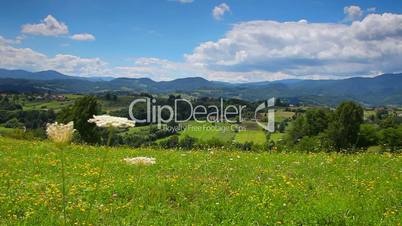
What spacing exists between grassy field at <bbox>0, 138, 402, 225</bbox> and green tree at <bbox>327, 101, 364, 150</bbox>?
35349 millimetres

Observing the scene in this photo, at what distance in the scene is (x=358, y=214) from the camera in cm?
893

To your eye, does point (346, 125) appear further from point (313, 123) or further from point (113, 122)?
point (113, 122)

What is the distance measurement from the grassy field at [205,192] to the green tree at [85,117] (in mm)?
38122

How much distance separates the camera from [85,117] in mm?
54219

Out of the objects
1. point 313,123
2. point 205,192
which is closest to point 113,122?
point 205,192

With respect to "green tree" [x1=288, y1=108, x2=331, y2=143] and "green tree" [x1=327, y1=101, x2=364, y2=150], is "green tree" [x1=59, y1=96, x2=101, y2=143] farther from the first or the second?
"green tree" [x1=327, y1=101, x2=364, y2=150]

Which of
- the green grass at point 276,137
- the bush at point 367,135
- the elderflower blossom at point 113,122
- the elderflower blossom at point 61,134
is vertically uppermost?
the elderflower blossom at point 113,122

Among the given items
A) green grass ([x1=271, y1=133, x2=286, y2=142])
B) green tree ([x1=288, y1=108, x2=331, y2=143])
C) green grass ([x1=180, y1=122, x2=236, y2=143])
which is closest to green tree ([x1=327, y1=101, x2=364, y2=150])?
green tree ([x1=288, y1=108, x2=331, y2=143])

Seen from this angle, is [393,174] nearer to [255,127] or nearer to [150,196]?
[150,196]

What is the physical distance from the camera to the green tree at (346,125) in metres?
50.8

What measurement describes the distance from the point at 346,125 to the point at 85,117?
104ft

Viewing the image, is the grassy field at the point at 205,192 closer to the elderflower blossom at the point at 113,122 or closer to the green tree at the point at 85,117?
the elderflower blossom at the point at 113,122

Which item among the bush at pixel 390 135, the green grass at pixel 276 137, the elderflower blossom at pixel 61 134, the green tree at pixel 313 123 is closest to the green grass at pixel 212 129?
the green grass at pixel 276 137

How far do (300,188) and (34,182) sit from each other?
22.8 feet
